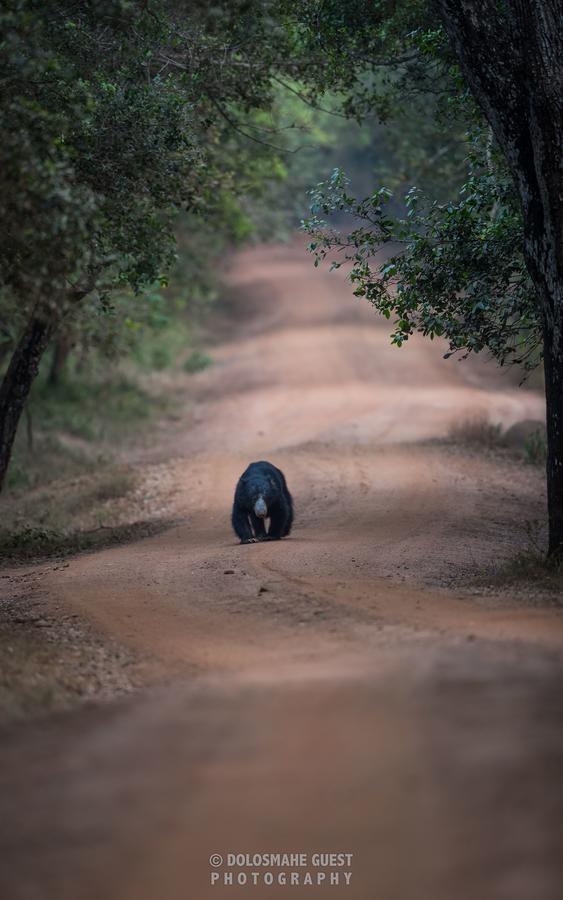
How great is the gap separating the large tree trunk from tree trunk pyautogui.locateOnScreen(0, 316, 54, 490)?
18.7 ft

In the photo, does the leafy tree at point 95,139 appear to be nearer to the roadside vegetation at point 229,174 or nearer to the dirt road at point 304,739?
the roadside vegetation at point 229,174

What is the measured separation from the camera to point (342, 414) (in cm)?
2127

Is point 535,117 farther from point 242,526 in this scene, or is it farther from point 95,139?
point 242,526

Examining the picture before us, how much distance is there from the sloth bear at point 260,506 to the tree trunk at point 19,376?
2.99 m

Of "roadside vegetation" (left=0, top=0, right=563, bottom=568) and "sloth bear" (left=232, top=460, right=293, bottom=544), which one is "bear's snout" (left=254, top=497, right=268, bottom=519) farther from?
"roadside vegetation" (left=0, top=0, right=563, bottom=568)

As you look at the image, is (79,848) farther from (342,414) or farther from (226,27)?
(342,414)

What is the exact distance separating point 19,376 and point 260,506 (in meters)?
3.58

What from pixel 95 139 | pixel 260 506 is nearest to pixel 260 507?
pixel 260 506

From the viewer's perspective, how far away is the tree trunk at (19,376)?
37.9ft

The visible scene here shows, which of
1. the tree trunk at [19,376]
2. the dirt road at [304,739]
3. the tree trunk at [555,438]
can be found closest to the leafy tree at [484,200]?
the tree trunk at [555,438]

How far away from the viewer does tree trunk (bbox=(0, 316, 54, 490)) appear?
455 inches

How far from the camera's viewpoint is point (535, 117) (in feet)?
26.6

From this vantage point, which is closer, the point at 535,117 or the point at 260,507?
the point at 535,117

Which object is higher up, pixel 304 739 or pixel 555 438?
pixel 555 438
